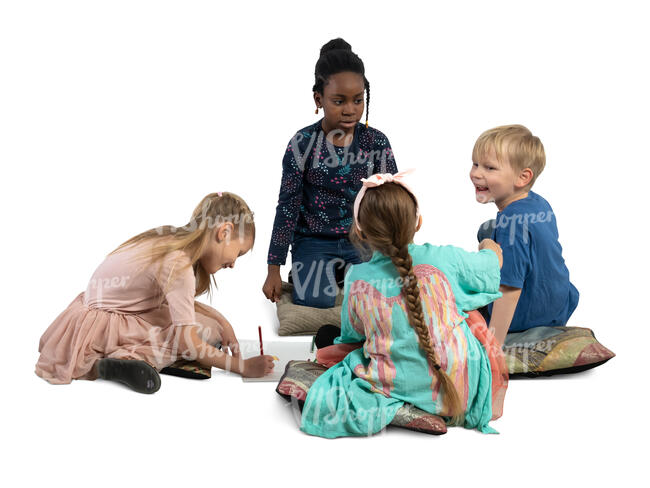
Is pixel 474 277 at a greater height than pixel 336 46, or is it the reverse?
pixel 336 46

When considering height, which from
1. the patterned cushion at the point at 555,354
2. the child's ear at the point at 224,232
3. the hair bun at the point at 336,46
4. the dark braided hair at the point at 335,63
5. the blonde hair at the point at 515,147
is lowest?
the patterned cushion at the point at 555,354

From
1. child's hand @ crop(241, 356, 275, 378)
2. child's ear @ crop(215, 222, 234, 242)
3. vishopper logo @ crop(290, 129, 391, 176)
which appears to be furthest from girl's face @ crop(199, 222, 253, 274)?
vishopper logo @ crop(290, 129, 391, 176)

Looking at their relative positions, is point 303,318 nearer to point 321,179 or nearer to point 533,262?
point 321,179

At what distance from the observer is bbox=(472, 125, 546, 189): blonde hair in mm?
3781

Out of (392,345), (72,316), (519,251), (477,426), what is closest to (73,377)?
(72,316)

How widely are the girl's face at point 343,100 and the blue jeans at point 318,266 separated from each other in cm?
65

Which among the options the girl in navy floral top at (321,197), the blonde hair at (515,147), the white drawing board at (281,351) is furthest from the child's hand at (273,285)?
the blonde hair at (515,147)

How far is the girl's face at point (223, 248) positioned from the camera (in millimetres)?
3672

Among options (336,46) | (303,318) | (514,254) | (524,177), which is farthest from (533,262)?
(336,46)

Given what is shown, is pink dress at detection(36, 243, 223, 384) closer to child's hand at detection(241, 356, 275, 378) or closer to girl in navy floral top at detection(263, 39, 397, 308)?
child's hand at detection(241, 356, 275, 378)

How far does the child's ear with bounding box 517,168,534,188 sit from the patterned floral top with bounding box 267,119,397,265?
97cm

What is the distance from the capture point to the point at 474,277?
3.22 m

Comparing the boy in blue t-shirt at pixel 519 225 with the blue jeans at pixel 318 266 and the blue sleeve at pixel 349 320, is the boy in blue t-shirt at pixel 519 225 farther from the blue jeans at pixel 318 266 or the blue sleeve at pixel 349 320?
the blue jeans at pixel 318 266

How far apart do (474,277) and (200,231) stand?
1176 mm
